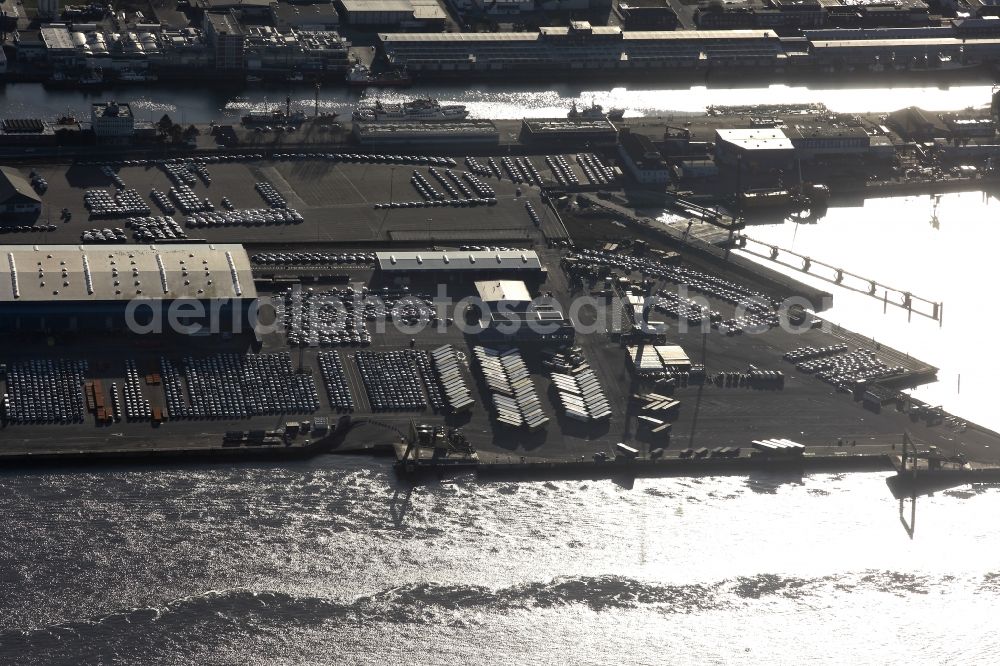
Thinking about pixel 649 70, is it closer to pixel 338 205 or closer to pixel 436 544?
pixel 338 205

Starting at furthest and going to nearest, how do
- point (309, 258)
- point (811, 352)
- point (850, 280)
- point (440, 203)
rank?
point (440, 203)
point (850, 280)
point (309, 258)
point (811, 352)

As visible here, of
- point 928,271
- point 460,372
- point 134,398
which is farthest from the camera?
point 928,271

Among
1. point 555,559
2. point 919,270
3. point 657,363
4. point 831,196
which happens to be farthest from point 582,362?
point 831,196

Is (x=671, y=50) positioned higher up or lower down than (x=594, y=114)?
higher up

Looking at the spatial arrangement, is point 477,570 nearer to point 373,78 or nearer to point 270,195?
point 270,195

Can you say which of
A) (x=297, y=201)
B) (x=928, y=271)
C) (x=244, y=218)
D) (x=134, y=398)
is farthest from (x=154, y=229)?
(x=928, y=271)

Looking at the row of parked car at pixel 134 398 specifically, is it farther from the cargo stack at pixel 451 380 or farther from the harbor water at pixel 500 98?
the harbor water at pixel 500 98

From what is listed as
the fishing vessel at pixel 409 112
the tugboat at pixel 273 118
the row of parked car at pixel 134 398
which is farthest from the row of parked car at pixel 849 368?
the tugboat at pixel 273 118
